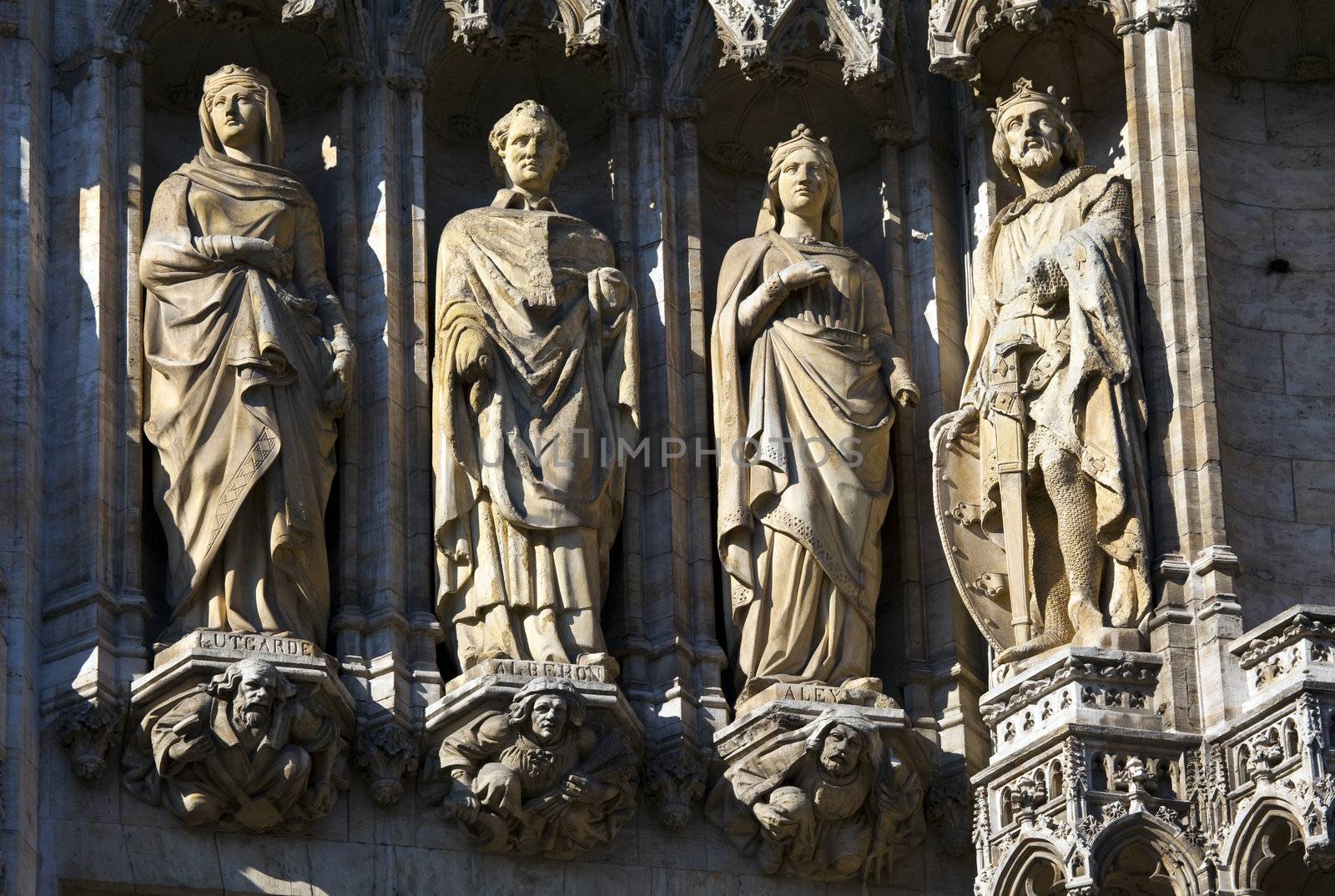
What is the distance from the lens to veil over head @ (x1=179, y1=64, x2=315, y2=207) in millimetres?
20281

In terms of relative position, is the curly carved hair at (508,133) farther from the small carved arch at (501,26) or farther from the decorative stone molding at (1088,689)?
the decorative stone molding at (1088,689)

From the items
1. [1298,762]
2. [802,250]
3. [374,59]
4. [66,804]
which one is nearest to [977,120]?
[802,250]

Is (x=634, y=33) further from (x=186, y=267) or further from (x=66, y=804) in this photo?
(x=66, y=804)

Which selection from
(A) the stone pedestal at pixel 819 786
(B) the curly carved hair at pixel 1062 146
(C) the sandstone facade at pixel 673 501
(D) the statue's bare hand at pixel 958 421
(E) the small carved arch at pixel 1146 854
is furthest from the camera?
(B) the curly carved hair at pixel 1062 146

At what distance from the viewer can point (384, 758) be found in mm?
19406

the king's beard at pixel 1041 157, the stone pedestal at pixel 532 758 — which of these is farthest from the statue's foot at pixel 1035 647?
the king's beard at pixel 1041 157

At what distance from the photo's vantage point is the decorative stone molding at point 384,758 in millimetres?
19391

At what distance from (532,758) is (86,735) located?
203 cm

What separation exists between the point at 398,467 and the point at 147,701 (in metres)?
1.80

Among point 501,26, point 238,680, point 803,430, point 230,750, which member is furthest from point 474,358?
point 230,750

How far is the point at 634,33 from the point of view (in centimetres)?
2133

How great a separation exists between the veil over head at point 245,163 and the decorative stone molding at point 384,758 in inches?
107

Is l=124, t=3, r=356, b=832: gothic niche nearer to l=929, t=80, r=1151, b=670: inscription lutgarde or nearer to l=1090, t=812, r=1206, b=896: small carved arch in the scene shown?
l=929, t=80, r=1151, b=670: inscription lutgarde

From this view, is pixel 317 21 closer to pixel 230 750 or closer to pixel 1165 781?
pixel 230 750
